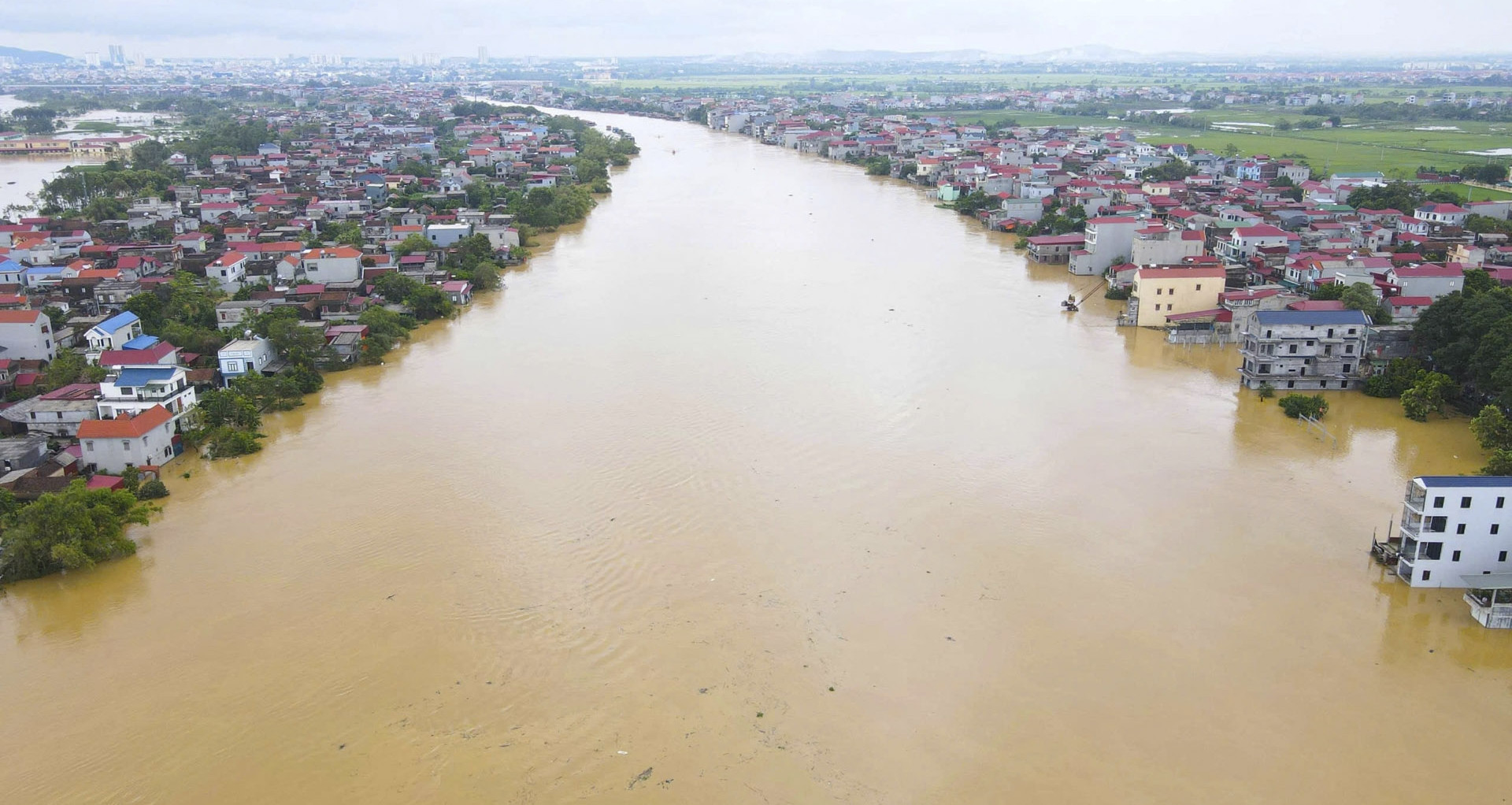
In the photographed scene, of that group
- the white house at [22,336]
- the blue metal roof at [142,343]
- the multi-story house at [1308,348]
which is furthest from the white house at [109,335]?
the multi-story house at [1308,348]

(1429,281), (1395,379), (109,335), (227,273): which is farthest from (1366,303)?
(227,273)

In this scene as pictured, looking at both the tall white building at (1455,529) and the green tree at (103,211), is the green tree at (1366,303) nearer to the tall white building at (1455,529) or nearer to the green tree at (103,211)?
the tall white building at (1455,529)

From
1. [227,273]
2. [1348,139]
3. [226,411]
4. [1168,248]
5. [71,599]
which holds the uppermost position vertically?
→ [1348,139]

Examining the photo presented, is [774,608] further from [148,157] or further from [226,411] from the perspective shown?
[148,157]

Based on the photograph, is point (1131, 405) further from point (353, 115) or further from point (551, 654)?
point (353, 115)

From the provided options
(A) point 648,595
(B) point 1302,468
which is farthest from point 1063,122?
(A) point 648,595

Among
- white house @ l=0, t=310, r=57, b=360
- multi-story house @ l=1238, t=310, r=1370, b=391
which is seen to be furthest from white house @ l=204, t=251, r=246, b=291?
multi-story house @ l=1238, t=310, r=1370, b=391

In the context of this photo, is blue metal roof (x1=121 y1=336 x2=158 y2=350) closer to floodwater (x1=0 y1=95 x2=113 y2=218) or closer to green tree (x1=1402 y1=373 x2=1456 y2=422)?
green tree (x1=1402 y1=373 x2=1456 y2=422)
